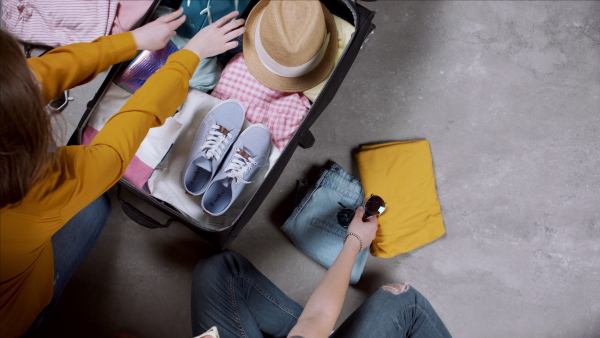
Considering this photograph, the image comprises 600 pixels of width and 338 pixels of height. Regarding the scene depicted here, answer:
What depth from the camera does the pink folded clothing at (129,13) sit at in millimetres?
1215

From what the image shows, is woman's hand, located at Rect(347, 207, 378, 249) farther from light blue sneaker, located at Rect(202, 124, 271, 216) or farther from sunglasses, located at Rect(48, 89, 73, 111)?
sunglasses, located at Rect(48, 89, 73, 111)

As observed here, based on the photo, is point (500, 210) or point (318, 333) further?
point (500, 210)

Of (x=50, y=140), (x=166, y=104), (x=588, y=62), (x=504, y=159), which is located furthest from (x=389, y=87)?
(x=50, y=140)

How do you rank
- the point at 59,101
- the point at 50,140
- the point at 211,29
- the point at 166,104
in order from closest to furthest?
1. the point at 50,140
2. the point at 166,104
3. the point at 211,29
4. the point at 59,101

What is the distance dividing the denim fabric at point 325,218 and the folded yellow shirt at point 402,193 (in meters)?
0.06

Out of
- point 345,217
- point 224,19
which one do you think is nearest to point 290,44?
point 224,19

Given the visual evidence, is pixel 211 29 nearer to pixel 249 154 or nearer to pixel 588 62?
pixel 249 154

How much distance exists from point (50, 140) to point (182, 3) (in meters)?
0.61

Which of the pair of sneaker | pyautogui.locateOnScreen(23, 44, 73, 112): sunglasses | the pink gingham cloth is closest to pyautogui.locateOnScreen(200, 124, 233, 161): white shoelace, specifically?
the pair of sneaker

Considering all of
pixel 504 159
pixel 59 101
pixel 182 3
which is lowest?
pixel 504 159

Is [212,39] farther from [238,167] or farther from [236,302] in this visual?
[236,302]

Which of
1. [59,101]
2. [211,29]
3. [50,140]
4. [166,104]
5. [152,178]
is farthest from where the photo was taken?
[59,101]

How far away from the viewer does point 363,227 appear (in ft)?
3.78

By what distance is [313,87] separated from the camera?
1.16 m
